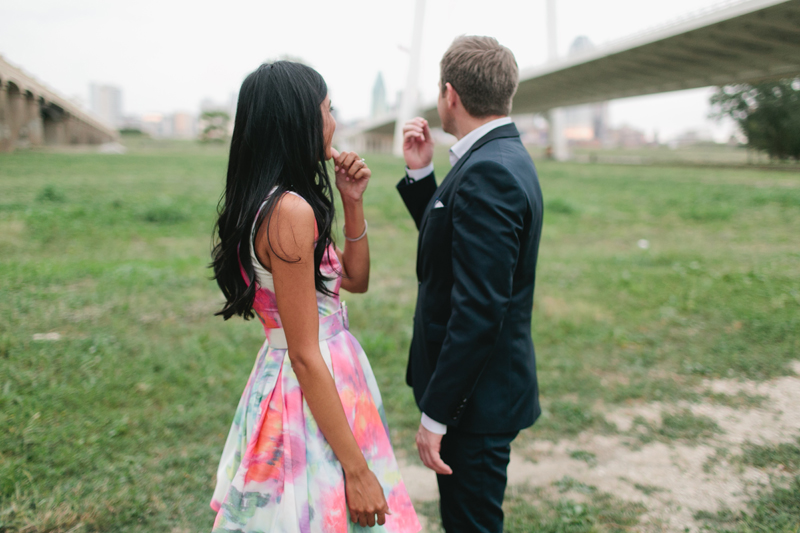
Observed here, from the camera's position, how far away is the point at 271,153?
1.41m

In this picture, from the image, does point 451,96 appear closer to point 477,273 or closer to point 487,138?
point 487,138

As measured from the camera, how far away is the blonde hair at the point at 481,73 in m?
1.70

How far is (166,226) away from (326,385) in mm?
9146

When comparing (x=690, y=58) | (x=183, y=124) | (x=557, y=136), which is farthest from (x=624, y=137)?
(x=183, y=124)

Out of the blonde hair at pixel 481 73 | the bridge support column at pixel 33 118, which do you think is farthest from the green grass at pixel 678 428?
the bridge support column at pixel 33 118

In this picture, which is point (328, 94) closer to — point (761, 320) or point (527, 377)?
point (527, 377)

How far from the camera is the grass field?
2701mm

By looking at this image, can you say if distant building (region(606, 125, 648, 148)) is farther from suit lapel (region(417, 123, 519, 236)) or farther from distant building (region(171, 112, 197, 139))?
suit lapel (region(417, 123, 519, 236))

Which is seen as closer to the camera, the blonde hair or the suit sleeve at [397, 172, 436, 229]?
the blonde hair

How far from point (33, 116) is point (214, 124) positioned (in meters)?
64.1

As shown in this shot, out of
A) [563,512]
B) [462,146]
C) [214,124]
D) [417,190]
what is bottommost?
[563,512]

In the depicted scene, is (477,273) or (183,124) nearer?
(477,273)

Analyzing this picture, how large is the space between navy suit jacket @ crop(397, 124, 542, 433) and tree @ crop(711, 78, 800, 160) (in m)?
15.9

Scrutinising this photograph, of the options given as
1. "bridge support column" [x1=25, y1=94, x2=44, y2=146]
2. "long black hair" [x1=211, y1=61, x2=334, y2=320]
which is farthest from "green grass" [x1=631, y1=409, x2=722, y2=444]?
"bridge support column" [x1=25, y1=94, x2=44, y2=146]
